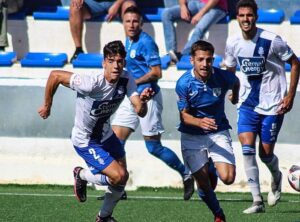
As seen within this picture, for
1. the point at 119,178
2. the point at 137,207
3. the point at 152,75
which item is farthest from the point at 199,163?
the point at 152,75

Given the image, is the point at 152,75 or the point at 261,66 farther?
the point at 152,75

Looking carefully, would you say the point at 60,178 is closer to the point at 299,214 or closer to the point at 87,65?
the point at 87,65

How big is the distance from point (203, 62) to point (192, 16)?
15.5 feet

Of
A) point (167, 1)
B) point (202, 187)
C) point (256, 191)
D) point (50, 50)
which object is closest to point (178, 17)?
point (167, 1)

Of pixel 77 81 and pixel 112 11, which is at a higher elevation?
pixel 77 81

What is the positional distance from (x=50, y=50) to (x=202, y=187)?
5.95 meters

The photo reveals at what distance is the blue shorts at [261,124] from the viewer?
1066cm

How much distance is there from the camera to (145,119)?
1206 cm

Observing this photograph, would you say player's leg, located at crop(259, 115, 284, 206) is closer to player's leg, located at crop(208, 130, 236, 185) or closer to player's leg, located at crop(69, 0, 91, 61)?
player's leg, located at crop(208, 130, 236, 185)

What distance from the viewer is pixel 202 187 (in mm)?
9234

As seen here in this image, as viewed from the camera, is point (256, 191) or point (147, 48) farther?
point (147, 48)

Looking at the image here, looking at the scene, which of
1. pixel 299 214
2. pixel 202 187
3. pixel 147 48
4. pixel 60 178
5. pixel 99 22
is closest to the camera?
pixel 202 187

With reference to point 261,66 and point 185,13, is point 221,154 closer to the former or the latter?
point 261,66

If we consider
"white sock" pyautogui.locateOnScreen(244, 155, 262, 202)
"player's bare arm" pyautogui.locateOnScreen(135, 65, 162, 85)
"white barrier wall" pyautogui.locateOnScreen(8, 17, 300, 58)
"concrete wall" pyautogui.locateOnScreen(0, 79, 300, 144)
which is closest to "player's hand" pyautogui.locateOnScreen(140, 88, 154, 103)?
"white sock" pyautogui.locateOnScreen(244, 155, 262, 202)
